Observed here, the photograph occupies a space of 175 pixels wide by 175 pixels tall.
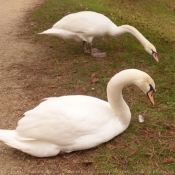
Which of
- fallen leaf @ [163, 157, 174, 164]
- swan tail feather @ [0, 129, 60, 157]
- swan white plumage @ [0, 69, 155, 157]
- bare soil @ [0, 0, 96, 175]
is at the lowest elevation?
bare soil @ [0, 0, 96, 175]

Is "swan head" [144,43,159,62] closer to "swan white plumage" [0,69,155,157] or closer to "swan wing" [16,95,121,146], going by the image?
"swan white plumage" [0,69,155,157]

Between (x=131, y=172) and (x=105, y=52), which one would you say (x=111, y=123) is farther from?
(x=105, y=52)

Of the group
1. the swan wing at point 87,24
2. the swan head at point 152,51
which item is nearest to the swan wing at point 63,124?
the swan head at point 152,51

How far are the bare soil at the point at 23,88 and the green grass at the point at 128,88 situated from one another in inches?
9.4

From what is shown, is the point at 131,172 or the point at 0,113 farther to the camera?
the point at 0,113

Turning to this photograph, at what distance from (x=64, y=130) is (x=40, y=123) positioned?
0.99 ft

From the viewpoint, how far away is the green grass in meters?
4.00

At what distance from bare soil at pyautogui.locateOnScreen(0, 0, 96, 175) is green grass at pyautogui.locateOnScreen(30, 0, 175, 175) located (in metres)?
0.24

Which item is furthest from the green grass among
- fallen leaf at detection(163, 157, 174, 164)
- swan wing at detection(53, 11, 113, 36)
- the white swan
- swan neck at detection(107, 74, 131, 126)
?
swan wing at detection(53, 11, 113, 36)

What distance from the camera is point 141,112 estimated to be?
200 inches

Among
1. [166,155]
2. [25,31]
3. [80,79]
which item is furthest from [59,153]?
[25,31]

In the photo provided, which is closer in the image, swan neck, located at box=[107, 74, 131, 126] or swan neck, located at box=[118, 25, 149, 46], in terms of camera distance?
swan neck, located at box=[107, 74, 131, 126]

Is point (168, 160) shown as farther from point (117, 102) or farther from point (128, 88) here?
point (128, 88)

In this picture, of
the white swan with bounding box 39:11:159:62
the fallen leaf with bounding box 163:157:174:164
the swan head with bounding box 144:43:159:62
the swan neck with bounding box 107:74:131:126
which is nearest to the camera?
the fallen leaf with bounding box 163:157:174:164
